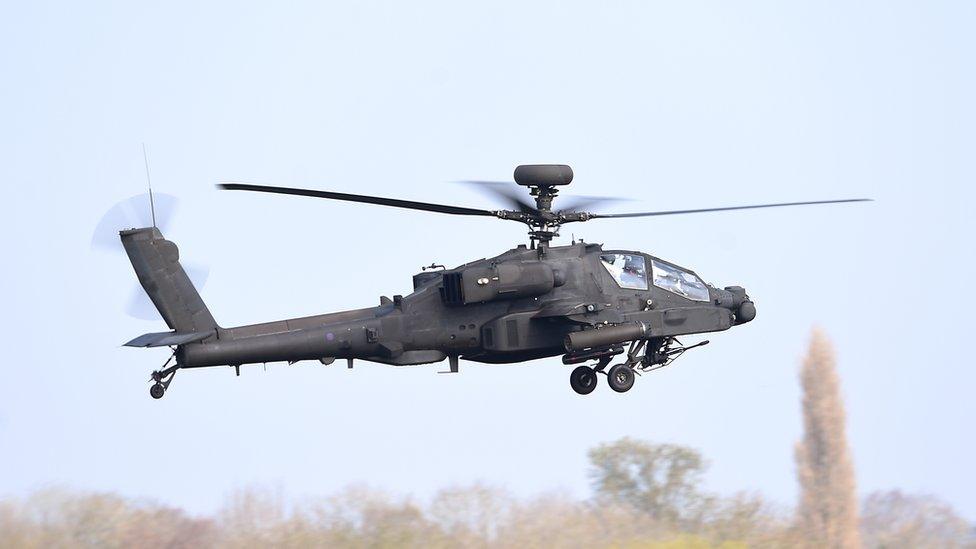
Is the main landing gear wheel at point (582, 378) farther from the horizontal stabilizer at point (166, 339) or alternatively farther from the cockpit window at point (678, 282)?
the horizontal stabilizer at point (166, 339)

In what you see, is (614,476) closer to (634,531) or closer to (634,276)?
(634,531)

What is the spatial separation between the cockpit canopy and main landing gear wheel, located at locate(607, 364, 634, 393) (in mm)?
1428

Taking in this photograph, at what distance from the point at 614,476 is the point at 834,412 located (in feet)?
53.0

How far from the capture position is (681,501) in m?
41.2

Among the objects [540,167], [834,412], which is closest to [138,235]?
[540,167]

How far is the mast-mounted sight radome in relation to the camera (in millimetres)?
27234

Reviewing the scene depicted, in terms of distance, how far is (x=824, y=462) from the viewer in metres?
51.8

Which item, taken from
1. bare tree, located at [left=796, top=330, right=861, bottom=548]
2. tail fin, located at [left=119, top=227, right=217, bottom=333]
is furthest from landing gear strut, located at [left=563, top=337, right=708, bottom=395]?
bare tree, located at [left=796, top=330, right=861, bottom=548]

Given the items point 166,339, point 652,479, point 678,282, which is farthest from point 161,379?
point 652,479

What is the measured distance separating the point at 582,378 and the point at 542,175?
4119 mm

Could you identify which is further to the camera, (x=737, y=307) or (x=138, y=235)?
(x=737, y=307)

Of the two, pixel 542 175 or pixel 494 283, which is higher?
pixel 542 175

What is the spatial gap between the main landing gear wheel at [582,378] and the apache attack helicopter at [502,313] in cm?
2

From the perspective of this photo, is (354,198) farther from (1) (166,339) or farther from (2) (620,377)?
(2) (620,377)
